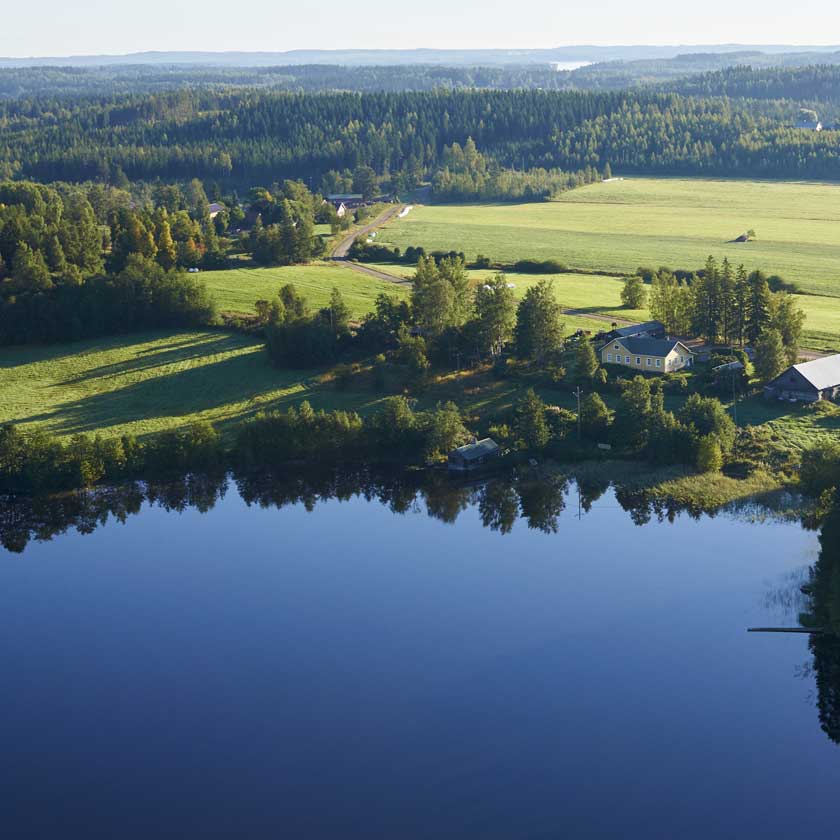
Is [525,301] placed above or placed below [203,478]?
above

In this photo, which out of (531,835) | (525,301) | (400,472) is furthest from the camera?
(525,301)

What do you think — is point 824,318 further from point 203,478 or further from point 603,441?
point 203,478

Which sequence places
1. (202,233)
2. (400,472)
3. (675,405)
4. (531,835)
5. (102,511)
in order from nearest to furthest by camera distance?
1. (531,835)
2. (102,511)
3. (400,472)
4. (675,405)
5. (202,233)

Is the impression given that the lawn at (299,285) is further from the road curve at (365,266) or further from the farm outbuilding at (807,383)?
the farm outbuilding at (807,383)

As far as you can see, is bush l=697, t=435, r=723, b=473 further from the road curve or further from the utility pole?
the road curve

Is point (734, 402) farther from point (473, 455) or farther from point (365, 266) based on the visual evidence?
point (365, 266)

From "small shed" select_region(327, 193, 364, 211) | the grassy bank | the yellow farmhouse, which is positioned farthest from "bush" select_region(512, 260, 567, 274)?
"small shed" select_region(327, 193, 364, 211)

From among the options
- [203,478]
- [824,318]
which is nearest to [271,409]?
[203,478]
